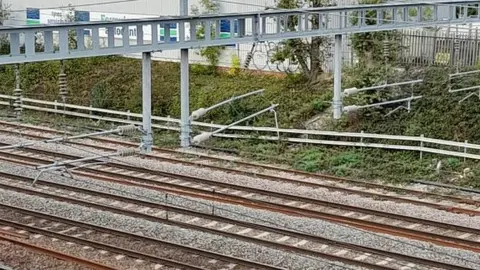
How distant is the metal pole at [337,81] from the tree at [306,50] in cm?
403

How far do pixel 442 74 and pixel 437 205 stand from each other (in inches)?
352

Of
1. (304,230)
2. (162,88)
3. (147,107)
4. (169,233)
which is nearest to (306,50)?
(162,88)

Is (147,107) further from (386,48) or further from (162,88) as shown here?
(162,88)

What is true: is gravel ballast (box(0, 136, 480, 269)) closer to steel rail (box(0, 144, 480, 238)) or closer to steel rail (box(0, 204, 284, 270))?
steel rail (box(0, 144, 480, 238))

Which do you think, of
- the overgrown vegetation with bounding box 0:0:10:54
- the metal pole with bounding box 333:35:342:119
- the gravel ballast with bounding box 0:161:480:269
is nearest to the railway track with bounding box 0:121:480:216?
the gravel ballast with bounding box 0:161:480:269

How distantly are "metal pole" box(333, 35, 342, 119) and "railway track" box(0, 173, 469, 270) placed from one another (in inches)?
347

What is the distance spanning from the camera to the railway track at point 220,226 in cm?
1472

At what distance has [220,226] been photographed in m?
16.9

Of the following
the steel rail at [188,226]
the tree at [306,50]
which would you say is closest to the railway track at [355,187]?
the steel rail at [188,226]

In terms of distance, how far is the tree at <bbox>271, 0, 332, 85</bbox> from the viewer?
29.8 metres

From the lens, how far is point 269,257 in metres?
15.0

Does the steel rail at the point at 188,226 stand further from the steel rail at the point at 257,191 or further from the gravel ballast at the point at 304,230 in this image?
the steel rail at the point at 257,191

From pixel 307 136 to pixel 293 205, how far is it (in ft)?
21.8

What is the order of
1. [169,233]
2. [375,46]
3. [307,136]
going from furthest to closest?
[375,46]
[307,136]
[169,233]
